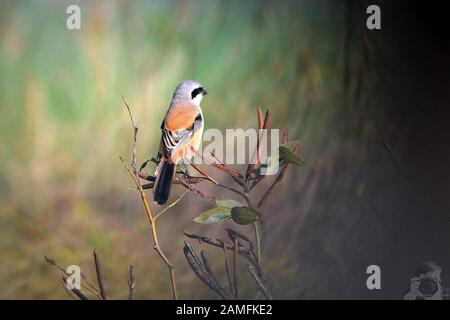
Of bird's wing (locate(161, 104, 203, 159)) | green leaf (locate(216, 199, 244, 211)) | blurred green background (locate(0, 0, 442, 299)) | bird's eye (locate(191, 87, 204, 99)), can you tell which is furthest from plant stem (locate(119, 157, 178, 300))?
bird's eye (locate(191, 87, 204, 99))

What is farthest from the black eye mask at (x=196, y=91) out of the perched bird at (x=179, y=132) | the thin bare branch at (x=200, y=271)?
the thin bare branch at (x=200, y=271)

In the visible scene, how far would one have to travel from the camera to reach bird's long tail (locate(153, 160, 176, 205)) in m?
2.40

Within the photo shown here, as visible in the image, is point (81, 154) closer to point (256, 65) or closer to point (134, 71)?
point (134, 71)

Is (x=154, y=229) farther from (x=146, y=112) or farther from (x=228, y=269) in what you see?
(x=146, y=112)

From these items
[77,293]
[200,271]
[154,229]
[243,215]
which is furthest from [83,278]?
[243,215]

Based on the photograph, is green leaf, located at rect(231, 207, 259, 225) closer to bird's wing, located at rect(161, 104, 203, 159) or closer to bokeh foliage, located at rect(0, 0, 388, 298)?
bokeh foliage, located at rect(0, 0, 388, 298)

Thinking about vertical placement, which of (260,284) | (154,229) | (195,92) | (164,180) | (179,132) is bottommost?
(260,284)

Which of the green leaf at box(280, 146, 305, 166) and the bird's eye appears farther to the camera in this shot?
the bird's eye

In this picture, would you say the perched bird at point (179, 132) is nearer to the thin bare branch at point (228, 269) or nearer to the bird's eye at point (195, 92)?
the bird's eye at point (195, 92)

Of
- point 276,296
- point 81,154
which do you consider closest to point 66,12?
point 81,154

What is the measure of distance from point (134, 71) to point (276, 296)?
104 cm

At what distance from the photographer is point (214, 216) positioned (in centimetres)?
242

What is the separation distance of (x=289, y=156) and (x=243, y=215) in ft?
0.91

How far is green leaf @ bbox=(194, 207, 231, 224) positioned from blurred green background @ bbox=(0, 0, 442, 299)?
8 cm
